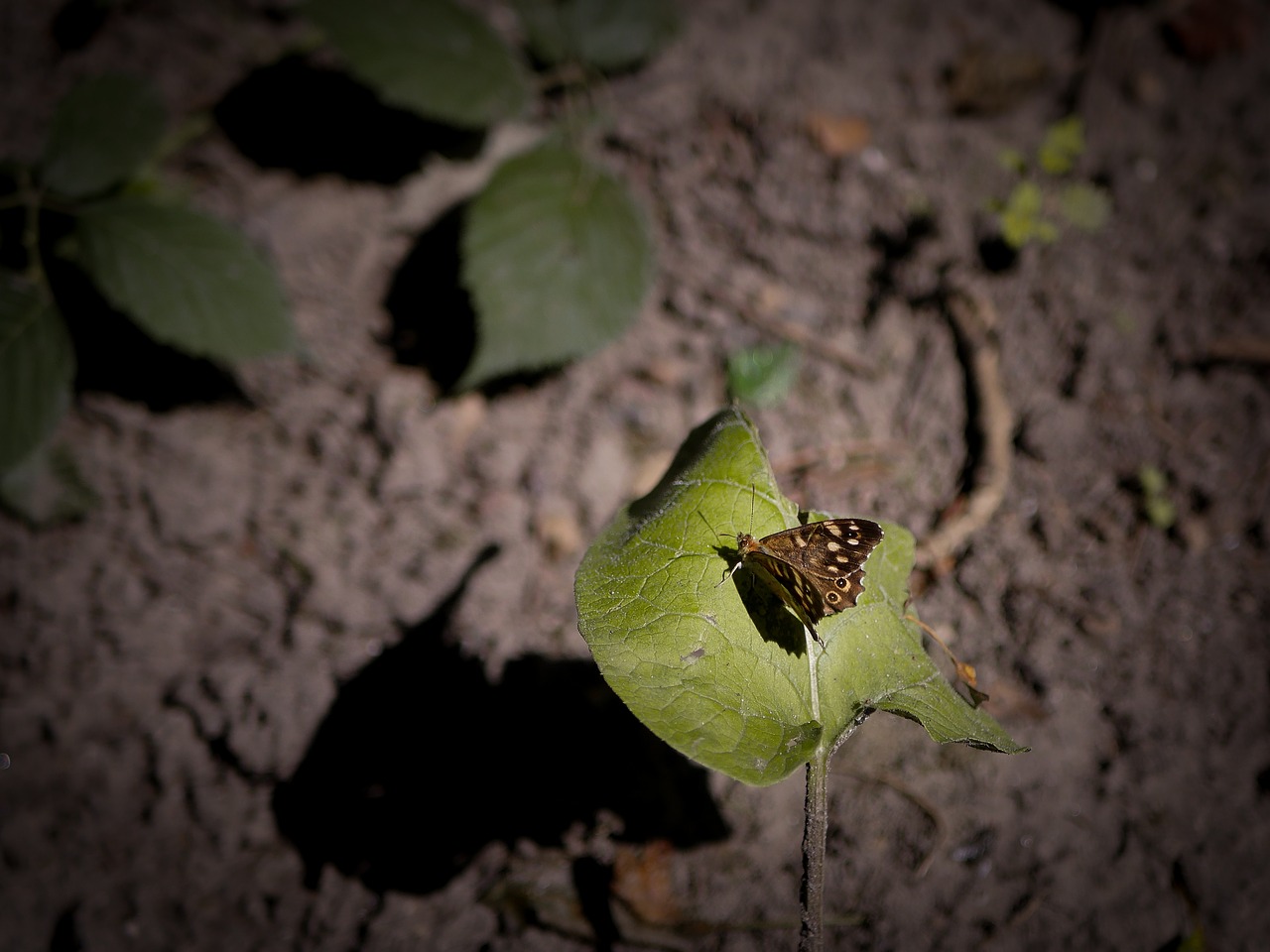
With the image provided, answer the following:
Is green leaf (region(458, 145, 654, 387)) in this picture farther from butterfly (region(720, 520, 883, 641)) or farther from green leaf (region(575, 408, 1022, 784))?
butterfly (region(720, 520, 883, 641))

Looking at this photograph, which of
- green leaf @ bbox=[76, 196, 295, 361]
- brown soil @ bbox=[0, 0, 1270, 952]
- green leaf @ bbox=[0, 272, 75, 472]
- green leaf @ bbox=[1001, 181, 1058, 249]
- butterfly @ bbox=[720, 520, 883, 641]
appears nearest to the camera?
butterfly @ bbox=[720, 520, 883, 641]

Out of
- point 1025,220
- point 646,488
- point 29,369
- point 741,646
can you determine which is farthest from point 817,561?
point 29,369

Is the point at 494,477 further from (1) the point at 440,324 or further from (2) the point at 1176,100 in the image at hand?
(2) the point at 1176,100

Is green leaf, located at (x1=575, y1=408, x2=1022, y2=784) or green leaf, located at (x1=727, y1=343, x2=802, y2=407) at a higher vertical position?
green leaf, located at (x1=575, y1=408, x2=1022, y2=784)

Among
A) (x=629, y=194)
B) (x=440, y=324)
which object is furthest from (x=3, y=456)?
(x=629, y=194)

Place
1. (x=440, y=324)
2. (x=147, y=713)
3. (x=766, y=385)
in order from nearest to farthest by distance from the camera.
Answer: (x=147, y=713) < (x=766, y=385) < (x=440, y=324)

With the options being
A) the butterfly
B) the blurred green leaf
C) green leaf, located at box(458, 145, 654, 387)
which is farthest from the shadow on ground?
the blurred green leaf

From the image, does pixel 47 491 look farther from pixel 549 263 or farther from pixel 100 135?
pixel 549 263

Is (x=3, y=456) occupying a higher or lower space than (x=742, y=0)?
lower
